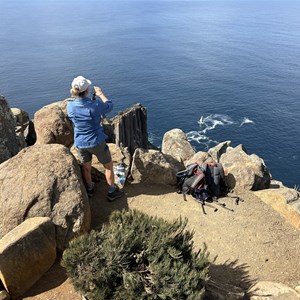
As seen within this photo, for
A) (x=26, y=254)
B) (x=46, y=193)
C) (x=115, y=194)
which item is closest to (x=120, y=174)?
(x=115, y=194)

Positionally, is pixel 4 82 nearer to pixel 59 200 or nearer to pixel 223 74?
pixel 223 74

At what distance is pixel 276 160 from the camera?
58438 mm

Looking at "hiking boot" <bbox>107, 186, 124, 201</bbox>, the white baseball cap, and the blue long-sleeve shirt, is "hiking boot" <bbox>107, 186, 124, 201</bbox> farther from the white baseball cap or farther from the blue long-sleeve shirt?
the white baseball cap

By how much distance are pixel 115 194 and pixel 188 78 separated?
288 feet

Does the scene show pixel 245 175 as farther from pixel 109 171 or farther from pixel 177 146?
pixel 177 146

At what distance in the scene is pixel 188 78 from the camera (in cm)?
9625

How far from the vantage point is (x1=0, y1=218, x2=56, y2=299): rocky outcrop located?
7.80m

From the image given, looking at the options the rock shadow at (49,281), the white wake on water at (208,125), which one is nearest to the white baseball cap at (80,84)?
the rock shadow at (49,281)

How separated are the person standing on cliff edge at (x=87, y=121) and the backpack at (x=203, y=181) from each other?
3.16 meters

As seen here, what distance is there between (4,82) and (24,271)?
90383 millimetres

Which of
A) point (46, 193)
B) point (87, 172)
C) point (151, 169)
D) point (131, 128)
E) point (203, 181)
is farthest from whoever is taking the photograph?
point (131, 128)

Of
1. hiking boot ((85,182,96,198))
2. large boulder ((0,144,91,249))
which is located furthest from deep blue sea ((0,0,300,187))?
large boulder ((0,144,91,249))

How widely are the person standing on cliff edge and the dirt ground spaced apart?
1443 millimetres

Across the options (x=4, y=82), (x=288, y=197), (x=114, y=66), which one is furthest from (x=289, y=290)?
(x=114, y=66)
